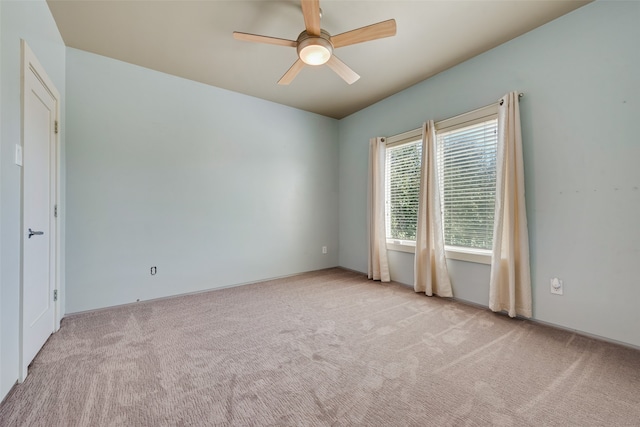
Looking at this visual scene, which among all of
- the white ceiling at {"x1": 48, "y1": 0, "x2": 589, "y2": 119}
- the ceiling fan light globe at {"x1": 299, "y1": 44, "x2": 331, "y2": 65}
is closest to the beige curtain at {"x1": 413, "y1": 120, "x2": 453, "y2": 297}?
the white ceiling at {"x1": 48, "y1": 0, "x2": 589, "y2": 119}

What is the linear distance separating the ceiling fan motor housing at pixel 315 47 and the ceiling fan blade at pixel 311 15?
1.9 inches

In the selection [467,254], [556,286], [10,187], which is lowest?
[556,286]

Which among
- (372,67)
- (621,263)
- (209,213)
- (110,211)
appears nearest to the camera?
(621,263)

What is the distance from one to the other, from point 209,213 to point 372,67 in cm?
284

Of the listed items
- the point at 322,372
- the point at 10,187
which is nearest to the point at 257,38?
the point at 10,187

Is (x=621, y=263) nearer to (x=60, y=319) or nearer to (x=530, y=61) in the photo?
(x=530, y=61)

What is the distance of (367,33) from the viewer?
2.11m

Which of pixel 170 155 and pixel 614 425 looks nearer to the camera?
pixel 614 425

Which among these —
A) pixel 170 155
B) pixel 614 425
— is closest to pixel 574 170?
pixel 614 425

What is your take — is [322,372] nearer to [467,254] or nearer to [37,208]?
[467,254]

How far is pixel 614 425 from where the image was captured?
1.32 metres

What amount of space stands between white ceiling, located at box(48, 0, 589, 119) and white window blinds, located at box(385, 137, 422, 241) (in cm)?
94

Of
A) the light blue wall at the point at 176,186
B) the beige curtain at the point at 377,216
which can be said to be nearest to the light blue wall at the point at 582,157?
the beige curtain at the point at 377,216

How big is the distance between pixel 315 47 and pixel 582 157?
2498 millimetres
